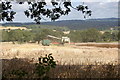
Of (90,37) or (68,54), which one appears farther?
(90,37)

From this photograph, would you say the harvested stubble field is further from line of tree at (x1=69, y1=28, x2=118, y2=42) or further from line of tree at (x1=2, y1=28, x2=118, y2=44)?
line of tree at (x1=69, y1=28, x2=118, y2=42)

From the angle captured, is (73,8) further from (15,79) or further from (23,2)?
(15,79)

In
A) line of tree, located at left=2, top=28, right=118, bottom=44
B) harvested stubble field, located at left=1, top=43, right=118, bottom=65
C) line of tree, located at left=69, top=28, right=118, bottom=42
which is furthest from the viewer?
line of tree, located at left=69, top=28, right=118, bottom=42

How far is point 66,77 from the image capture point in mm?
6070

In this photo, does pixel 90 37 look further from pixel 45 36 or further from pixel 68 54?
pixel 68 54

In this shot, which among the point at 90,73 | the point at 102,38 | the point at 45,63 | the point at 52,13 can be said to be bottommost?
the point at 102,38

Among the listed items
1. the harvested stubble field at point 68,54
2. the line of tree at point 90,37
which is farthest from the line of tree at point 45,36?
the harvested stubble field at point 68,54

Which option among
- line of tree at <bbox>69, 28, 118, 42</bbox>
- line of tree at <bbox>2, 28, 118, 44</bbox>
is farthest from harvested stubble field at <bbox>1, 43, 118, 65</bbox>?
line of tree at <bbox>69, 28, 118, 42</bbox>

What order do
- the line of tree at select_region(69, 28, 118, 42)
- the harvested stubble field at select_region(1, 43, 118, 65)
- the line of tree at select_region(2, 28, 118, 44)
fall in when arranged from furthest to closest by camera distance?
1. the line of tree at select_region(69, 28, 118, 42)
2. the line of tree at select_region(2, 28, 118, 44)
3. the harvested stubble field at select_region(1, 43, 118, 65)

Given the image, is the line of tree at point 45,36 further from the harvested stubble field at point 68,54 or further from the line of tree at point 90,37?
the harvested stubble field at point 68,54

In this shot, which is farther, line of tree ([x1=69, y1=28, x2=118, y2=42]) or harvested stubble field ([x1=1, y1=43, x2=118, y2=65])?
line of tree ([x1=69, y1=28, x2=118, y2=42])

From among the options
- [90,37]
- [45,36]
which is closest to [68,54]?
[45,36]

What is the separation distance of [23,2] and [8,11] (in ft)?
1.85

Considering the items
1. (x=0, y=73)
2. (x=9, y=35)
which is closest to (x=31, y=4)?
(x=0, y=73)
